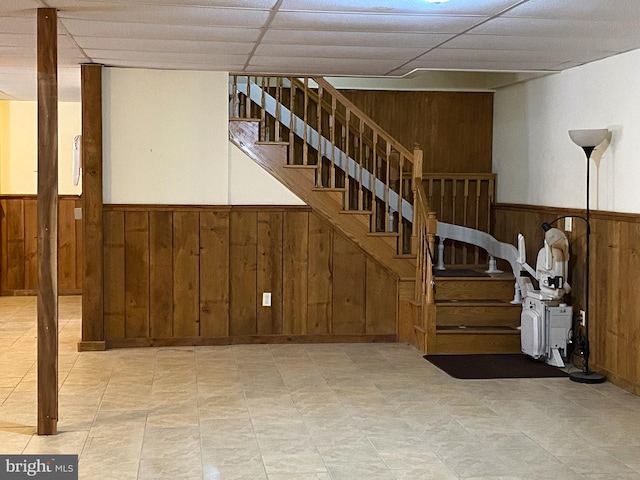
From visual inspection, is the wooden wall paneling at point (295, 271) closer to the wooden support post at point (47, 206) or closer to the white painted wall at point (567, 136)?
the white painted wall at point (567, 136)

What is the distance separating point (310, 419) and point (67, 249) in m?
6.66

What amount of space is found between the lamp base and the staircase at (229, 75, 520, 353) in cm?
101

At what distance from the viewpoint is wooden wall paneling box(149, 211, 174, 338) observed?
315 inches

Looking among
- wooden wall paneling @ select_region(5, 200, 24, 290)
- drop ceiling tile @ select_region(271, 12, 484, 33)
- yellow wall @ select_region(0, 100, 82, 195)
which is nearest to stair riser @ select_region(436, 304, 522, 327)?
drop ceiling tile @ select_region(271, 12, 484, 33)

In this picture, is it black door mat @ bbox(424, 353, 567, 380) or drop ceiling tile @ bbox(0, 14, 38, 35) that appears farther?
black door mat @ bbox(424, 353, 567, 380)

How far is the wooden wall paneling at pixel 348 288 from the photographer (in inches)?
326

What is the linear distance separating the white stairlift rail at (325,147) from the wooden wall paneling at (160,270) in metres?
1.42

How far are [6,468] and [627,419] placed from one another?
374cm

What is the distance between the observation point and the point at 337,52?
22.1 ft

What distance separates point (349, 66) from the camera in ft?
24.7

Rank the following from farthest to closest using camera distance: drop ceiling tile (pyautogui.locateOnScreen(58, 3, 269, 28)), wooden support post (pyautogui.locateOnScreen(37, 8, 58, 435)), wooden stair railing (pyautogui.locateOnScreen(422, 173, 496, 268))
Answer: wooden stair railing (pyautogui.locateOnScreen(422, 173, 496, 268))
wooden support post (pyautogui.locateOnScreen(37, 8, 58, 435))
drop ceiling tile (pyautogui.locateOnScreen(58, 3, 269, 28))

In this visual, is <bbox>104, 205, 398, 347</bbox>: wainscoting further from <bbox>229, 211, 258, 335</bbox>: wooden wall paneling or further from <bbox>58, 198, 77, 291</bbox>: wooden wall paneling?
<bbox>58, 198, 77, 291</bbox>: wooden wall paneling

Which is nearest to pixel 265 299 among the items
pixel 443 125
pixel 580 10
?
pixel 443 125


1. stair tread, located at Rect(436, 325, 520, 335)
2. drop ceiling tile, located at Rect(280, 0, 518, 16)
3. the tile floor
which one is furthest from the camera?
stair tread, located at Rect(436, 325, 520, 335)
